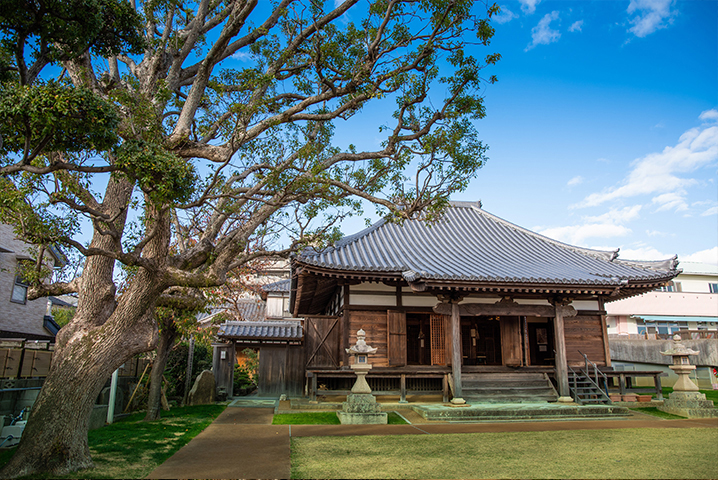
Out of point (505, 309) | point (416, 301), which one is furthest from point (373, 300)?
point (505, 309)

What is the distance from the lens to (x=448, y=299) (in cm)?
1271

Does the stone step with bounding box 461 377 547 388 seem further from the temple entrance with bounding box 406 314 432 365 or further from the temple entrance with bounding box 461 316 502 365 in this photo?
the temple entrance with bounding box 461 316 502 365

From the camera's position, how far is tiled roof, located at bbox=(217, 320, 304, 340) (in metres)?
16.6

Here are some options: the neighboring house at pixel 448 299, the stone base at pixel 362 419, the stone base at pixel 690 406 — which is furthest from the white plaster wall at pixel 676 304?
the stone base at pixel 362 419

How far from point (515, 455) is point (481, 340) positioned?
11945 mm

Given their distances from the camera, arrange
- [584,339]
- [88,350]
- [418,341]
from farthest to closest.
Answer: [418,341] → [584,339] → [88,350]

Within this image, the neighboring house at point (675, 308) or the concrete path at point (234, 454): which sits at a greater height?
the neighboring house at point (675, 308)

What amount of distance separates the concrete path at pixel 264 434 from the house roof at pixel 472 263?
362 cm

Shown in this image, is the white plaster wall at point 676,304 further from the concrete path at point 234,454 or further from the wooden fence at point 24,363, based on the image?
the wooden fence at point 24,363

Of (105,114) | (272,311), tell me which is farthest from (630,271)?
(272,311)

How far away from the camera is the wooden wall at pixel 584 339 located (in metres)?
14.2

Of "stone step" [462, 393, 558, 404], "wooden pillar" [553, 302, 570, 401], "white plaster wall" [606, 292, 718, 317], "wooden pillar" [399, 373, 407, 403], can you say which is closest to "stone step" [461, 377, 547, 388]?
"stone step" [462, 393, 558, 404]

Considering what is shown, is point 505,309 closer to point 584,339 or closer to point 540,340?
point 584,339

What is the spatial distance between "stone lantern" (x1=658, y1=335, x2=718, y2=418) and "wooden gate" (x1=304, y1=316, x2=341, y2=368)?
9545mm
